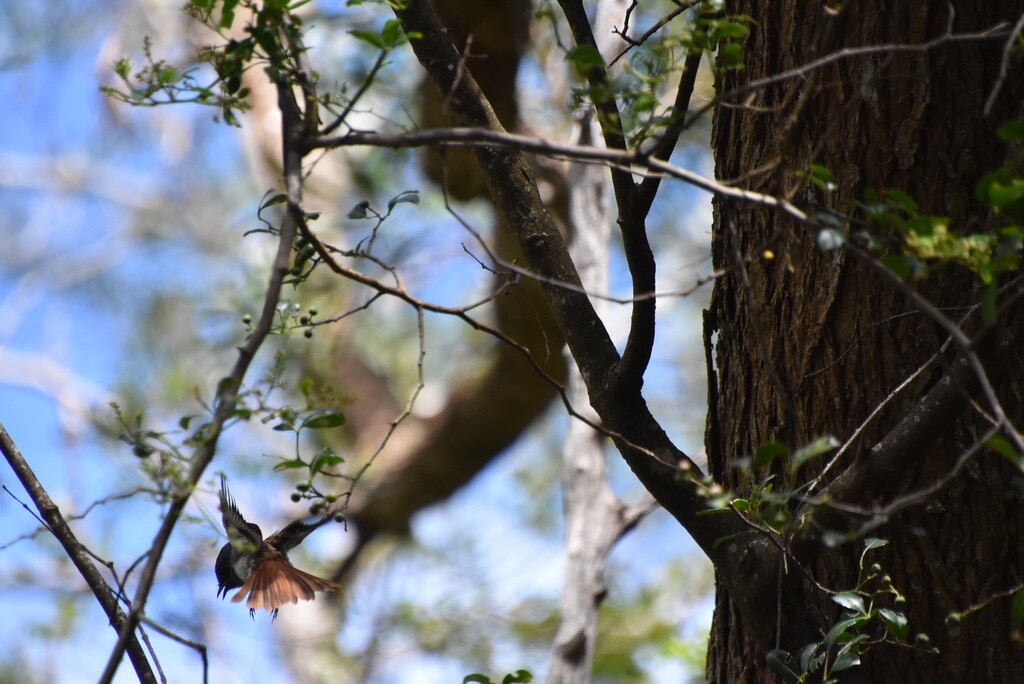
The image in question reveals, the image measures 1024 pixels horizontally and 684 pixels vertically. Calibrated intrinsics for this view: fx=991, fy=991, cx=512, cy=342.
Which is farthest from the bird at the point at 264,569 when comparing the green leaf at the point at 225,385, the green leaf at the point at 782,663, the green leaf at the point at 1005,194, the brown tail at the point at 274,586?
the green leaf at the point at 1005,194

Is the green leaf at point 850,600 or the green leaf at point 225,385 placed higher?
the green leaf at point 850,600

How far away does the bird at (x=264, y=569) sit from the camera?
88 cm

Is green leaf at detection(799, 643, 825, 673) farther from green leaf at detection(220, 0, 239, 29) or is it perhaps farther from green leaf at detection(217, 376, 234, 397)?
green leaf at detection(220, 0, 239, 29)

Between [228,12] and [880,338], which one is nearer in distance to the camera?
[228,12]

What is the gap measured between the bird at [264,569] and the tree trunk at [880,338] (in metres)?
0.44

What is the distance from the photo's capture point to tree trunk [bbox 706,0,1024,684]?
98 cm

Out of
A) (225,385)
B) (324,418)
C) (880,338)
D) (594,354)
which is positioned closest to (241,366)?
(225,385)

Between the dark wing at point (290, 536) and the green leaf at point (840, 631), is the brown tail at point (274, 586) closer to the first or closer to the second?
the dark wing at point (290, 536)

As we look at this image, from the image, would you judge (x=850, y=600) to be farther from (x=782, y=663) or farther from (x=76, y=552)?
A: (x=76, y=552)

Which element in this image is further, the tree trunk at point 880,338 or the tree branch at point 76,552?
the tree trunk at point 880,338

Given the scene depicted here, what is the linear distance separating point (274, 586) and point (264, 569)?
0.08 feet

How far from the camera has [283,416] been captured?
2.37 feet

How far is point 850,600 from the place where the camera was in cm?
93

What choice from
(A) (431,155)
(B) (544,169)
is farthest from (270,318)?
(A) (431,155)
